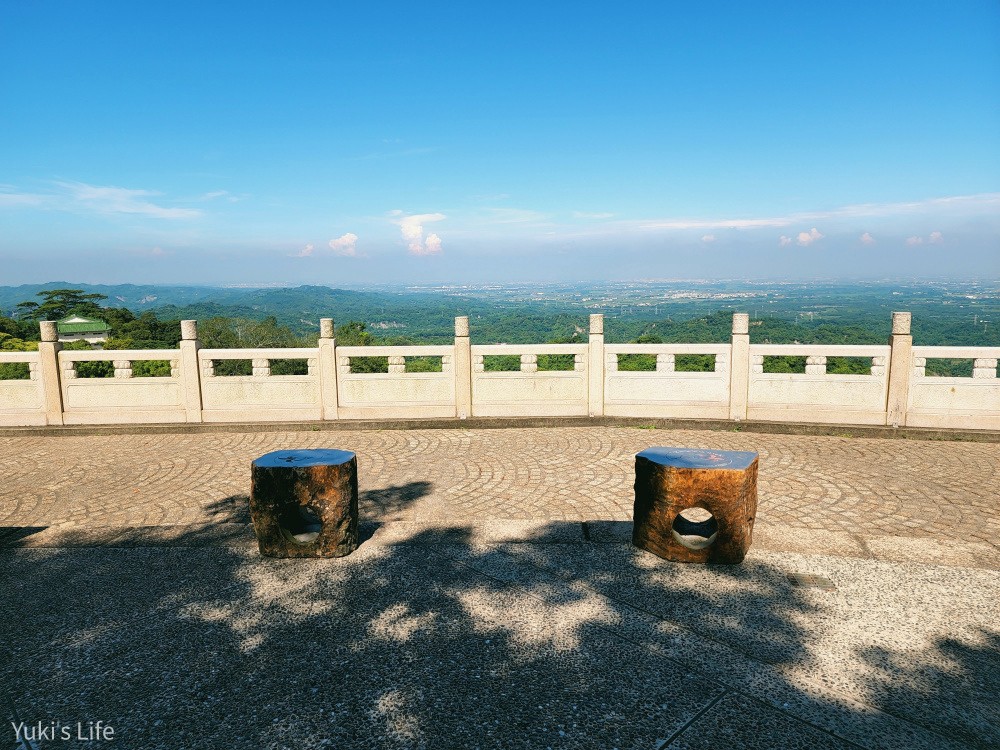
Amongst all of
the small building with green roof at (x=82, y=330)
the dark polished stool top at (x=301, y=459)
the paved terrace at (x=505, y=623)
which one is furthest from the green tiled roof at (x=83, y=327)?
the dark polished stool top at (x=301, y=459)

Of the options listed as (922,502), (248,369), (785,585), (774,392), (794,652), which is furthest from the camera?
(248,369)

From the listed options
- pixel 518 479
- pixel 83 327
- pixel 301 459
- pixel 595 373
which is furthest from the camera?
pixel 83 327

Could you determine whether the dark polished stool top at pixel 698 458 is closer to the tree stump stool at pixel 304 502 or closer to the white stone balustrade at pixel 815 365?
the tree stump stool at pixel 304 502

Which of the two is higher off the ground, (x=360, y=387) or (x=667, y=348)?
(x=667, y=348)

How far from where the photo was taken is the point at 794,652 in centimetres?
Answer: 366

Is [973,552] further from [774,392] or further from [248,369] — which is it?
[248,369]

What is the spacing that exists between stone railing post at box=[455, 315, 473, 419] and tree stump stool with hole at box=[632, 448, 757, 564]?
5.56 metres

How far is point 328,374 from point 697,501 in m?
7.30

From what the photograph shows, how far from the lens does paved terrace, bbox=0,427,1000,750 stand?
309 centimetres

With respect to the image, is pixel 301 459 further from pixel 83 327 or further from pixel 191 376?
pixel 83 327

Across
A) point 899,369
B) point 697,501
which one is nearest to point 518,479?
point 697,501

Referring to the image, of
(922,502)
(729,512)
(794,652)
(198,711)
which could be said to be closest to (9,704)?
(198,711)

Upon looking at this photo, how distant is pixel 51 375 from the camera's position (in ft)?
34.1

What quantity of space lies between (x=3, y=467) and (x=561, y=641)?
28.2 ft
